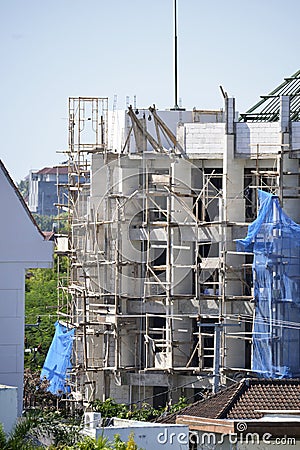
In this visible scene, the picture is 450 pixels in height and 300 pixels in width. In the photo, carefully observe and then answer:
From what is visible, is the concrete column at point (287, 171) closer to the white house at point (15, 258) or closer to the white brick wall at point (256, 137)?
the white brick wall at point (256, 137)

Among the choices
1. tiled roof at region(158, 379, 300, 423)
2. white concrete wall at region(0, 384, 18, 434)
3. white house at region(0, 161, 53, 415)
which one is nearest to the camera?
white concrete wall at region(0, 384, 18, 434)

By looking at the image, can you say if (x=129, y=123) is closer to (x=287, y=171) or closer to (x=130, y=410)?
(x=287, y=171)

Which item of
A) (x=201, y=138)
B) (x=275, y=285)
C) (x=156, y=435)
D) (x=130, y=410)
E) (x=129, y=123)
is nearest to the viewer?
(x=156, y=435)

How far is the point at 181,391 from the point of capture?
40.0 metres

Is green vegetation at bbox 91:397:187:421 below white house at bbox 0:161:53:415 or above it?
below

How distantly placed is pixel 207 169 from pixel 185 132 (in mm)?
1461

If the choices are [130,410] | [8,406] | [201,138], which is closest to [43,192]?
[201,138]

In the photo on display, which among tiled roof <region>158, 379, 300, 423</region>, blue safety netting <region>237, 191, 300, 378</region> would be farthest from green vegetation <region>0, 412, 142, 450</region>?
blue safety netting <region>237, 191, 300, 378</region>

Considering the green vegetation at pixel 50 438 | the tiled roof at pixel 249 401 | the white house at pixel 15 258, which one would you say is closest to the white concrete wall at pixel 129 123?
the tiled roof at pixel 249 401

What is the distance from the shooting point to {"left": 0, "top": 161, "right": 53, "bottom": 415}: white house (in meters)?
23.0

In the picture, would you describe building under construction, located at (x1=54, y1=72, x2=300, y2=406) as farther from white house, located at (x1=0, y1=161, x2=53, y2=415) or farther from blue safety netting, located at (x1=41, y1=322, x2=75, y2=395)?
white house, located at (x1=0, y1=161, x2=53, y2=415)

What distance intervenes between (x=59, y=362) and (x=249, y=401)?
19.4 m

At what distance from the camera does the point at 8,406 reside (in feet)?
68.0

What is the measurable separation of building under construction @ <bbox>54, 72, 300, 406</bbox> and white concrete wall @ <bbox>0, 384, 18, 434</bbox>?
18011 millimetres
